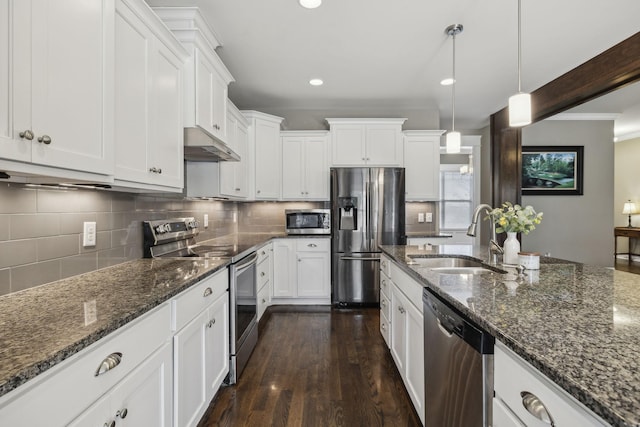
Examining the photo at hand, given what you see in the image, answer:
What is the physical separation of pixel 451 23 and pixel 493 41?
0.54 meters

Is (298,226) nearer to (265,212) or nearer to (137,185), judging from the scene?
(265,212)

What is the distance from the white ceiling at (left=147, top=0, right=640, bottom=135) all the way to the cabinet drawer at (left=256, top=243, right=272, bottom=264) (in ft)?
6.07

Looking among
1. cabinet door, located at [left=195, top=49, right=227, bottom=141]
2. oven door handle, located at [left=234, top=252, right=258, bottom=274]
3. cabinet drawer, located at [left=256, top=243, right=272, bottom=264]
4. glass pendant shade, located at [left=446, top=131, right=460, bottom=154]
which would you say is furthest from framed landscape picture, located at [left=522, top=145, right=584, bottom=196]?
cabinet door, located at [left=195, top=49, right=227, bottom=141]

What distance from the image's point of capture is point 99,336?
0.88 m

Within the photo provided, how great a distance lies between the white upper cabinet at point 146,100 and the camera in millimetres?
1430

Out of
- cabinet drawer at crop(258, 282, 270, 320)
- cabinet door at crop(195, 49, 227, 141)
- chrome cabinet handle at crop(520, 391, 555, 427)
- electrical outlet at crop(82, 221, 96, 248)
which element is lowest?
cabinet drawer at crop(258, 282, 270, 320)

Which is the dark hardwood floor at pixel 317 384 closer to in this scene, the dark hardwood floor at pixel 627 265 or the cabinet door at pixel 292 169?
the cabinet door at pixel 292 169

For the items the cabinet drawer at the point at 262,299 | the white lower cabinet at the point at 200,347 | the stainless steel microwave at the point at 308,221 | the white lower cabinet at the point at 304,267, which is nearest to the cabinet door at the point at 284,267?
the white lower cabinet at the point at 304,267

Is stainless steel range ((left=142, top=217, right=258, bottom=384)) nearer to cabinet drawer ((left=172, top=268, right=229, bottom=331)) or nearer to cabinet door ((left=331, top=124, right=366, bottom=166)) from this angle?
→ cabinet drawer ((left=172, top=268, right=229, bottom=331))

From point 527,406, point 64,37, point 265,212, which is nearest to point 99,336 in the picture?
point 64,37

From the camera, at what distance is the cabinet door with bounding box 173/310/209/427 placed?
141cm

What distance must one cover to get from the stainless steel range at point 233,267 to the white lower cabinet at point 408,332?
112 centimetres

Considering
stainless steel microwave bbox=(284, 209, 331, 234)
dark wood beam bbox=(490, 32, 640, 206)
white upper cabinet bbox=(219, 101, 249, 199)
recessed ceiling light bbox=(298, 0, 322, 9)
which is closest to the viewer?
recessed ceiling light bbox=(298, 0, 322, 9)

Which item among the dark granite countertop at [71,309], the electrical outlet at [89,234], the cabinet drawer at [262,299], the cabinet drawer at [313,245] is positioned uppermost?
the electrical outlet at [89,234]
